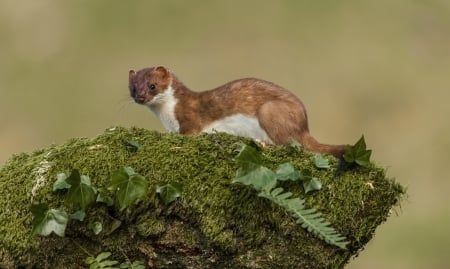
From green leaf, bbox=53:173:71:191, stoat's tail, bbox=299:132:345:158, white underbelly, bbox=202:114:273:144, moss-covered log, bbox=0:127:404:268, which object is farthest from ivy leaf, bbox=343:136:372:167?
white underbelly, bbox=202:114:273:144

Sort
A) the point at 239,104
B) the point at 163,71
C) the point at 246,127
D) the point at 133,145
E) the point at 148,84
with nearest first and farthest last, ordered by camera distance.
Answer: the point at 133,145 < the point at 246,127 < the point at 239,104 < the point at 148,84 < the point at 163,71

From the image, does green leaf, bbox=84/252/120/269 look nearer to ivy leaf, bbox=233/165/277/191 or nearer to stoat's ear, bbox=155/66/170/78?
ivy leaf, bbox=233/165/277/191

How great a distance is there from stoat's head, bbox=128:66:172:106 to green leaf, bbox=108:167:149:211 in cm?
371

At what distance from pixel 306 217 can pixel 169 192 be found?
0.80 m

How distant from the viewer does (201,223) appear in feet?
19.2

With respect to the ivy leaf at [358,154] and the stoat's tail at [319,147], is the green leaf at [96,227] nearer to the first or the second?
the ivy leaf at [358,154]

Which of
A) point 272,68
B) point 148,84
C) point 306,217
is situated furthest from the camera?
point 272,68

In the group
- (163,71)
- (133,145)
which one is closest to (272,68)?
(163,71)

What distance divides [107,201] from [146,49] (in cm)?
2049

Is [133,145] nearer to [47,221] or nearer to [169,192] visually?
[169,192]

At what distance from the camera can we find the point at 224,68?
955 inches

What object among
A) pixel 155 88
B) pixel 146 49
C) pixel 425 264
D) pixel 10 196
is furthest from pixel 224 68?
pixel 10 196

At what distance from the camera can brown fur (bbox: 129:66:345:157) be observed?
328 inches

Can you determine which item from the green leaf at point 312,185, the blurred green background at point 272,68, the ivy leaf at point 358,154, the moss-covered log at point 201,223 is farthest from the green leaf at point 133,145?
the blurred green background at point 272,68
